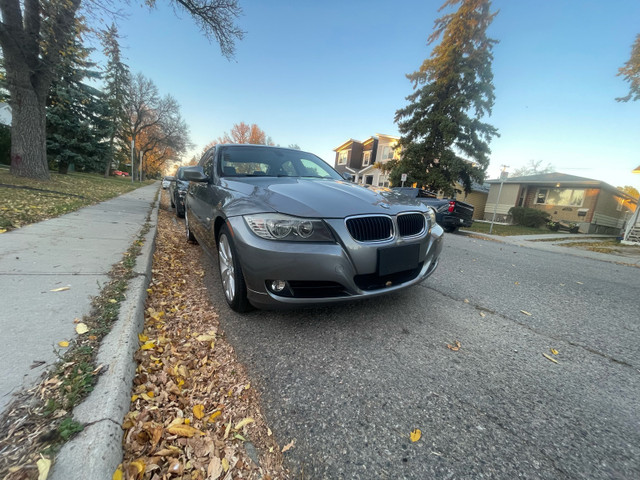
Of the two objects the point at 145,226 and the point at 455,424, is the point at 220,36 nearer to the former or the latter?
the point at 145,226

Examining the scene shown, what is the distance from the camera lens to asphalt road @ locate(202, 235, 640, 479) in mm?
1262

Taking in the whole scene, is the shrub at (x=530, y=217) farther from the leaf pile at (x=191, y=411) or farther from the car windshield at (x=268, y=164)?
the leaf pile at (x=191, y=411)

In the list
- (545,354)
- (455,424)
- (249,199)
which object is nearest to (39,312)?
→ (249,199)

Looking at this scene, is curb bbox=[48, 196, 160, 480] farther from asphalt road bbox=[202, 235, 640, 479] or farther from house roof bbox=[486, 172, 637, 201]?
house roof bbox=[486, 172, 637, 201]

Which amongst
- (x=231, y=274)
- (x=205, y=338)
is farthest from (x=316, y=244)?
(x=205, y=338)

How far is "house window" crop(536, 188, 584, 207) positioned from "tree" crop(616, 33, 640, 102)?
692 cm

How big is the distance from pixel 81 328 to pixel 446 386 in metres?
2.28

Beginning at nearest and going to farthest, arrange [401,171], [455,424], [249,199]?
[455,424] → [249,199] → [401,171]

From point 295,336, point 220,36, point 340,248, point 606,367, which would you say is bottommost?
point 295,336

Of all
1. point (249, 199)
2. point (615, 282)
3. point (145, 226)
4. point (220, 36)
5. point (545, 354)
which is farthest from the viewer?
point (220, 36)

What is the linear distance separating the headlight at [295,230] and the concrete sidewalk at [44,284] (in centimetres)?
136

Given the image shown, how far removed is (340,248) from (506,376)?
1.36 m

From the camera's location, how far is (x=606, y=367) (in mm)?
1997

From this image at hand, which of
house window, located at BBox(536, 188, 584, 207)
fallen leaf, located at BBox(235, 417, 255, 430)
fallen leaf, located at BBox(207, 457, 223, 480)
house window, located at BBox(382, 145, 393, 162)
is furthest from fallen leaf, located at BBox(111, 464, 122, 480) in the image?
house window, located at BBox(382, 145, 393, 162)
